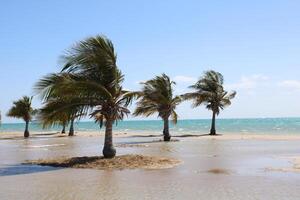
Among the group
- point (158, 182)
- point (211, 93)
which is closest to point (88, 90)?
point (158, 182)

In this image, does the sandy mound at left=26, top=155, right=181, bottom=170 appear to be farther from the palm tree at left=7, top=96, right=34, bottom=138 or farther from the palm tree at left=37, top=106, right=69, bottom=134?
the palm tree at left=7, top=96, right=34, bottom=138

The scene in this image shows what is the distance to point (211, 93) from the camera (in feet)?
162

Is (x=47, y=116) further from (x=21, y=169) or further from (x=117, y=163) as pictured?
(x=117, y=163)

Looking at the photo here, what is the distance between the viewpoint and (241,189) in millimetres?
12672

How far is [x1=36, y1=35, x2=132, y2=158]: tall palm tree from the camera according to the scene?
18.9 meters

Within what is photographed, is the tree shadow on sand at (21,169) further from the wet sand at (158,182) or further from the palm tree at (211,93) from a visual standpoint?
the palm tree at (211,93)

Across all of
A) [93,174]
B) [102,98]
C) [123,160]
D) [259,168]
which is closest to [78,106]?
[102,98]

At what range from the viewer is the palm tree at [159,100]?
3575cm

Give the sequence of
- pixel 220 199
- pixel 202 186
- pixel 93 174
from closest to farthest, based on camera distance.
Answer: pixel 220 199
pixel 202 186
pixel 93 174

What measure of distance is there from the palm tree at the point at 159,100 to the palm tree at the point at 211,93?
37.1 ft

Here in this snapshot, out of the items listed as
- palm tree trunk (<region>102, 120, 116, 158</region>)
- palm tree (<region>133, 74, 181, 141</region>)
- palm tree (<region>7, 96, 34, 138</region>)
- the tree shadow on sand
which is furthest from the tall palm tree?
palm tree (<region>7, 96, 34, 138</region>)

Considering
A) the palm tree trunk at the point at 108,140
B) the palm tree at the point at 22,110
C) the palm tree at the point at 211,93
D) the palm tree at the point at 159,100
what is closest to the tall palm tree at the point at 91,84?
the palm tree trunk at the point at 108,140

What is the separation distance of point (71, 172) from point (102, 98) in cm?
422

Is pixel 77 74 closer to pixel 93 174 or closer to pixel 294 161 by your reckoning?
pixel 93 174
